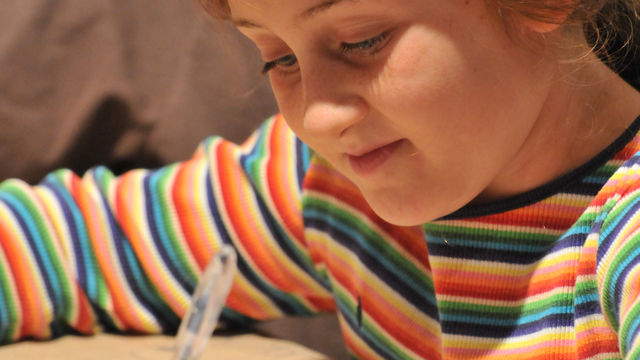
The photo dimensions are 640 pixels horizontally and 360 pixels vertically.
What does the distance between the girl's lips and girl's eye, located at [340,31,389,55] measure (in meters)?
0.07

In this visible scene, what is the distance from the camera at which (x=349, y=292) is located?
0.93 metres

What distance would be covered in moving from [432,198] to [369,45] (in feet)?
0.38

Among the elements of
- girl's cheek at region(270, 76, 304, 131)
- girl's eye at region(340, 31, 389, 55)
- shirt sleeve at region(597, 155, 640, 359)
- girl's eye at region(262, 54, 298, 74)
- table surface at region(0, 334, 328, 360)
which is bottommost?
table surface at region(0, 334, 328, 360)

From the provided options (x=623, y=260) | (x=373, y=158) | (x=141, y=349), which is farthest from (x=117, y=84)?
(x=623, y=260)

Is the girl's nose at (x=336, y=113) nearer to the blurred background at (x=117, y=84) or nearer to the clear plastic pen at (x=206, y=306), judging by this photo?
the clear plastic pen at (x=206, y=306)

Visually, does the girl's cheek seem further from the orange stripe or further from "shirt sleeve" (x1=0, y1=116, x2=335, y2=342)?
the orange stripe

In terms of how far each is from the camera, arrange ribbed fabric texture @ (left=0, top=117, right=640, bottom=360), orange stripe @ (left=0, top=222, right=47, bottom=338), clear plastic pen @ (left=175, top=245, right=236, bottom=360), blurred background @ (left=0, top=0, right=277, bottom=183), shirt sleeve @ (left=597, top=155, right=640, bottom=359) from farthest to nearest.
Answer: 1. blurred background @ (left=0, top=0, right=277, bottom=183)
2. orange stripe @ (left=0, top=222, right=47, bottom=338)
3. clear plastic pen @ (left=175, top=245, right=236, bottom=360)
4. ribbed fabric texture @ (left=0, top=117, right=640, bottom=360)
5. shirt sleeve @ (left=597, top=155, right=640, bottom=359)

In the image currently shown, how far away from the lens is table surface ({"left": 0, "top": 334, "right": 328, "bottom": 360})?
901mm

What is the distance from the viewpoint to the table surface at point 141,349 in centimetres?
90

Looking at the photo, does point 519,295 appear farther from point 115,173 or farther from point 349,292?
point 115,173

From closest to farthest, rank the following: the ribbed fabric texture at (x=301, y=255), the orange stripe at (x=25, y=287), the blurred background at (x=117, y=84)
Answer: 1. the ribbed fabric texture at (x=301, y=255)
2. the orange stripe at (x=25, y=287)
3. the blurred background at (x=117, y=84)

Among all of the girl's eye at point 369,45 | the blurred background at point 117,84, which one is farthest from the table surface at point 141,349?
the girl's eye at point 369,45

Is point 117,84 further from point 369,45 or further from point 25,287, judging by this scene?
point 369,45

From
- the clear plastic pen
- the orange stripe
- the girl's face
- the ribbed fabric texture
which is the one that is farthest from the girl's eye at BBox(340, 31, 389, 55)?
the orange stripe
